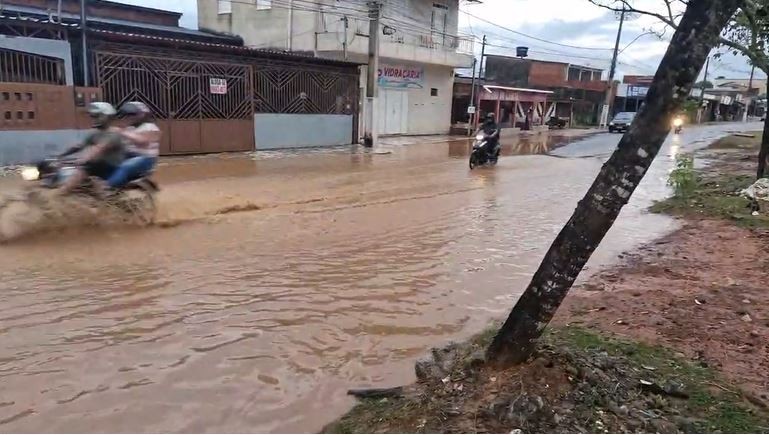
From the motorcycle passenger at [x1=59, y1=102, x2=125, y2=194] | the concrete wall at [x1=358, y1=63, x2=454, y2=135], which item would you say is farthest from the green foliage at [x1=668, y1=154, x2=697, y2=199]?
the concrete wall at [x1=358, y1=63, x2=454, y2=135]

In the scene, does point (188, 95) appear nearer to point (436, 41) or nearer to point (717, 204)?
point (717, 204)

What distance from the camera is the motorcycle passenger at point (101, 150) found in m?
7.86

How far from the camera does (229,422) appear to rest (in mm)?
3730

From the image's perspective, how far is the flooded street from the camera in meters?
3.98

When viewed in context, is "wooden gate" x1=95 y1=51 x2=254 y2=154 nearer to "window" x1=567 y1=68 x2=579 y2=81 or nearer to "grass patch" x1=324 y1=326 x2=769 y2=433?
"grass patch" x1=324 y1=326 x2=769 y2=433

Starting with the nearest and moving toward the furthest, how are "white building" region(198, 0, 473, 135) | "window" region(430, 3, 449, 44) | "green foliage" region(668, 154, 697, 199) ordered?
"green foliage" region(668, 154, 697, 199) → "white building" region(198, 0, 473, 135) → "window" region(430, 3, 449, 44)

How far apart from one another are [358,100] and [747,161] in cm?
1423

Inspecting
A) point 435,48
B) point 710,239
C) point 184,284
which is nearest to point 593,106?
point 435,48

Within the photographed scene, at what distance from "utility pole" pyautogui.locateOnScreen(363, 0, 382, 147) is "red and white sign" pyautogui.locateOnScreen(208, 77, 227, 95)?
5.99 meters

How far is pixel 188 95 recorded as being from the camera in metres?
17.0

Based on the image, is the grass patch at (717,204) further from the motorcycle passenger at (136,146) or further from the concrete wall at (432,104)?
the concrete wall at (432,104)

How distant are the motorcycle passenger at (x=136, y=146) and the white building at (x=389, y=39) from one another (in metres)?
16.8

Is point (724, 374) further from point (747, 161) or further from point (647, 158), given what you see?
point (747, 161)

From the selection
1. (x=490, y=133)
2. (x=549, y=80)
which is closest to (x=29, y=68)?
(x=490, y=133)
